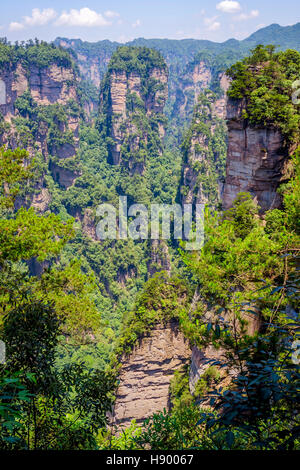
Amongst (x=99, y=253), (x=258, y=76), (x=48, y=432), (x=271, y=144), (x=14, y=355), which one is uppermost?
(x=258, y=76)

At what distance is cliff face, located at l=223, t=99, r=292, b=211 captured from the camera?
14.2 meters

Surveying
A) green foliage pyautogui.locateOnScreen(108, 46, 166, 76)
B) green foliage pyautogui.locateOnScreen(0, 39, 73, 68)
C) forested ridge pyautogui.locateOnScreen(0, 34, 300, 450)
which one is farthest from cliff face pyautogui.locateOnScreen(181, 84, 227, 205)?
green foliage pyautogui.locateOnScreen(0, 39, 73, 68)

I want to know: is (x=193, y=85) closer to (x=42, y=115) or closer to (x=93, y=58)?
(x=93, y=58)

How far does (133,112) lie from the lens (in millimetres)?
67312

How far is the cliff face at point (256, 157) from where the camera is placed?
14.2 meters

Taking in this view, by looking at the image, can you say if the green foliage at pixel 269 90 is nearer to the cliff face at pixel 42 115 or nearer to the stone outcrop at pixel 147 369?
the stone outcrop at pixel 147 369

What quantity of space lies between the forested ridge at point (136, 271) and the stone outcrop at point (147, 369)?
1.15ft

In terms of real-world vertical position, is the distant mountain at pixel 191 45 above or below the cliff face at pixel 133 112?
above

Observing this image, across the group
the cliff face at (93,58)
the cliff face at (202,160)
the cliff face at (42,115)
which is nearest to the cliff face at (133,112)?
the cliff face at (42,115)

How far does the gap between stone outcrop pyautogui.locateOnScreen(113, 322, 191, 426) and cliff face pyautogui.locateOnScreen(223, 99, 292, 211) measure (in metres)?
6.11

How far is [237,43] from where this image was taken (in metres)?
191
